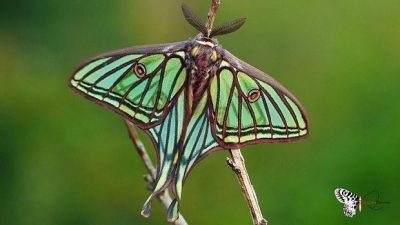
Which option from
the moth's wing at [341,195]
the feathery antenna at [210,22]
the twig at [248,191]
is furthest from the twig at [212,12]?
the moth's wing at [341,195]

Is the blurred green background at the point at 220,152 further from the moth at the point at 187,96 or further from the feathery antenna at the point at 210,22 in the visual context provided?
the feathery antenna at the point at 210,22

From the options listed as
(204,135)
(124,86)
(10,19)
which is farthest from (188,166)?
(10,19)

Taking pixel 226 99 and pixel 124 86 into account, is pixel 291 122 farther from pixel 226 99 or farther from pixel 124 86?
pixel 124 86

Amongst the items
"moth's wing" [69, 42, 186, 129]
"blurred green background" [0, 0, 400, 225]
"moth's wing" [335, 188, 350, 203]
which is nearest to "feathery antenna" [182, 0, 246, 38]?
"moth's wing" [69, 42, 186, 129]

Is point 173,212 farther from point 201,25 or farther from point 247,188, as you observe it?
point 201,25

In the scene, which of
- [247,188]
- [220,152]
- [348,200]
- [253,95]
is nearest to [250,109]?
[253,95]

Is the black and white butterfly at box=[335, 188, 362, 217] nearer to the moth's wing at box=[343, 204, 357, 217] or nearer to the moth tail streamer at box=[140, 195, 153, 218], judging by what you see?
the moth's wing at box=[343, 204, 357, 217]
